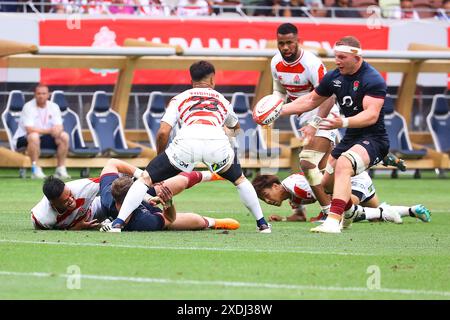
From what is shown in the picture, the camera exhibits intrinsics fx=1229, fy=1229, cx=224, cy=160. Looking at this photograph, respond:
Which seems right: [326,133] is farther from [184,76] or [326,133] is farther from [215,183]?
[184,76]

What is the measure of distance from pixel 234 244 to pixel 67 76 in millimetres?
15476

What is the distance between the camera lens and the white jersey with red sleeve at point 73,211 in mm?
12688

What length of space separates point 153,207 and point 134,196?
85cm

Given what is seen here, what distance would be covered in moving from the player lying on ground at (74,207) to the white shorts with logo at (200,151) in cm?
69

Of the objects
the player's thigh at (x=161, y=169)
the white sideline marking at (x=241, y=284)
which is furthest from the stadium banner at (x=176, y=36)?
the white sideline marking at (x=241, y=284)

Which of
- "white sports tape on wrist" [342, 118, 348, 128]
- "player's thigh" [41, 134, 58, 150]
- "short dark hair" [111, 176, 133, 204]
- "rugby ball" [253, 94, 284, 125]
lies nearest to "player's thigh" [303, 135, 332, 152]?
"rugby ball" [253, 94, 284, 125]

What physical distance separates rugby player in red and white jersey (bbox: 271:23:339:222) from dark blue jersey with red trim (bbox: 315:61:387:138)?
76 centimetres

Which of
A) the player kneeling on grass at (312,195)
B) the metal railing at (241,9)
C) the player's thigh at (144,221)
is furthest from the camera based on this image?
the metal railing at (241,9)

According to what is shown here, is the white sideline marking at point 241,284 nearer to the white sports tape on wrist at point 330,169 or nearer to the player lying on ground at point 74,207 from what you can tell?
the player lying on ground at point 74,207

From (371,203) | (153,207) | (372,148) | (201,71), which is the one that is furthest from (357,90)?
(153,207)

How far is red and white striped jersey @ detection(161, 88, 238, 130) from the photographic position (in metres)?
12.8

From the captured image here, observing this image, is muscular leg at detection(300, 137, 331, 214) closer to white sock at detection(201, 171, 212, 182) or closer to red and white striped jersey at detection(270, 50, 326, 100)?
red and white striped jersey at detection(270, 50, 326, 100)

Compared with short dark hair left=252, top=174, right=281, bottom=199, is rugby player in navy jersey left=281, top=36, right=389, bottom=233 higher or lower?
higher

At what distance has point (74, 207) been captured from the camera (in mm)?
12695
